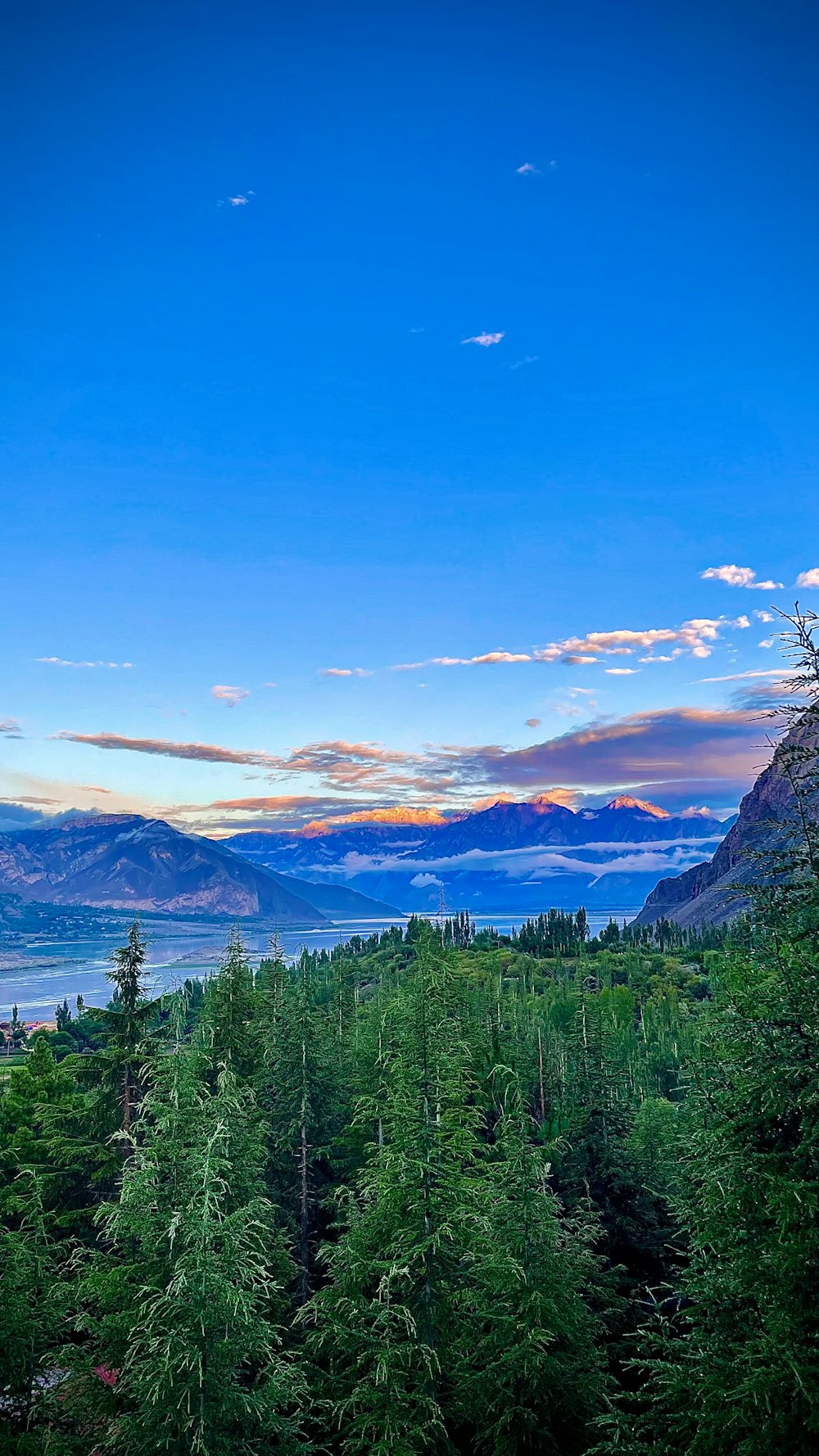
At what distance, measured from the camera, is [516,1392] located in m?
15.5

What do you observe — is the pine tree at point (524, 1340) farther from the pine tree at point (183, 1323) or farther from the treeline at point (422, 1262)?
the pine tree at point (183, 1323)

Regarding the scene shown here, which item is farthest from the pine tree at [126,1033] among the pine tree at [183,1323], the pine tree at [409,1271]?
the pine tree at [409,1271]

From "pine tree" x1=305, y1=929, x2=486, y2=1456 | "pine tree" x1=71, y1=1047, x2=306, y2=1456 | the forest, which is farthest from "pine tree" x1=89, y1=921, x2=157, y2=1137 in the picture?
"pine tree" x1=305, y1=929, x2=486, y2=1456

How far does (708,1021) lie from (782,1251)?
403cm

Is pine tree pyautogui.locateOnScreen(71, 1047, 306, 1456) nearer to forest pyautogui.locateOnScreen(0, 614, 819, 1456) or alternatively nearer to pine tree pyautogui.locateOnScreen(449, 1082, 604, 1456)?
forest pyautogui.locateOnScreen(0, 614, 819, 1456)

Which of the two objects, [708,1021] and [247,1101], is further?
[247,1101]

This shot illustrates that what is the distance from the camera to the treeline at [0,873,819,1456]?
11.0 metres

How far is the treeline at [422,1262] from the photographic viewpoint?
435 inches

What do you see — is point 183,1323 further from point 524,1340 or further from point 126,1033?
point 126,1033

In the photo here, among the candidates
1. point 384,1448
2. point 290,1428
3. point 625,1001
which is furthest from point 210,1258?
point 625,1001

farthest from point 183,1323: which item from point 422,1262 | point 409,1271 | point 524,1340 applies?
point 524,1340

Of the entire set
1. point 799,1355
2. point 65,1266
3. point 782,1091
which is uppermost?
point 782,1091

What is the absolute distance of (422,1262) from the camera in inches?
686

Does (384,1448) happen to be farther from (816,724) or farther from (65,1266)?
(816,724)
